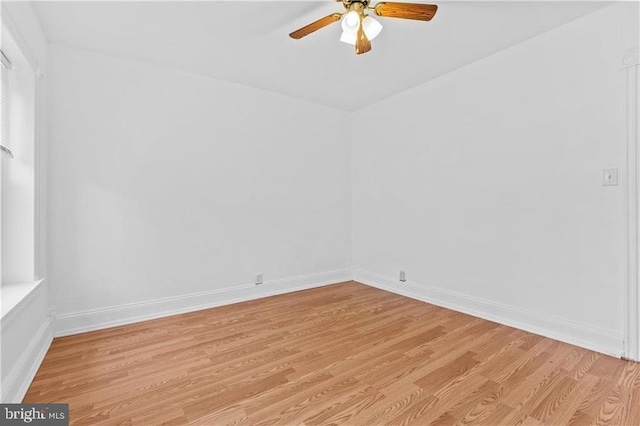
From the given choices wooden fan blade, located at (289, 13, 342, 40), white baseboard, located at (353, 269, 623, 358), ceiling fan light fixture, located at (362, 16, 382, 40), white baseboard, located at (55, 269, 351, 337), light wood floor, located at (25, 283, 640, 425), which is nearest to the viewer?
light wood floor, located at (25, 283, 640, 425)

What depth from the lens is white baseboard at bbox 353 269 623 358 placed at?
87.7 inches

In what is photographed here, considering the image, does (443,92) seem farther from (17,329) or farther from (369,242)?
(17,329)

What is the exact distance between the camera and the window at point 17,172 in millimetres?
2059

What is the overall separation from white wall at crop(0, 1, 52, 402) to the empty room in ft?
0.07

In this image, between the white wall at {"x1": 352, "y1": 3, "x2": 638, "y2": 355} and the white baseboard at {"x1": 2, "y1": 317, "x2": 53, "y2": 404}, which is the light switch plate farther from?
the white baseboard at {"x1": 2, "y1": 317, "x2": 53, "y2": 404}

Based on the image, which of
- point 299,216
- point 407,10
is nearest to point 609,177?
point 407,10

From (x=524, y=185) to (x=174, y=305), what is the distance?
11.8 feet

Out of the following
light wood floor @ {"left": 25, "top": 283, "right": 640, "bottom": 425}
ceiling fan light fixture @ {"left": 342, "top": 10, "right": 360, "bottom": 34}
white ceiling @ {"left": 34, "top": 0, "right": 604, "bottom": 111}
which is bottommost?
light wood floor @ {"left": 25, "top": 283, "right": 640, "bottom": 425}

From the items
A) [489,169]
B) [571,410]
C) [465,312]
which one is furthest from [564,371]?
[489,169]

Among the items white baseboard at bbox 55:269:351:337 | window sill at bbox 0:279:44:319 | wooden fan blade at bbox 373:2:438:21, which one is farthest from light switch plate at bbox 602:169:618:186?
window sill at bbox 0:279:44:319

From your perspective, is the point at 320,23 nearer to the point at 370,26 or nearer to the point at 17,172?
the point at 370,26

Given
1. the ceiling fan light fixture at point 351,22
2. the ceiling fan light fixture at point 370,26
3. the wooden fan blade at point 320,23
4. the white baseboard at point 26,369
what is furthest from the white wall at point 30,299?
the ceiling fan light fixture at point 370,26

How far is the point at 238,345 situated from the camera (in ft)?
7.82

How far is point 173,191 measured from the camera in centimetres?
310
